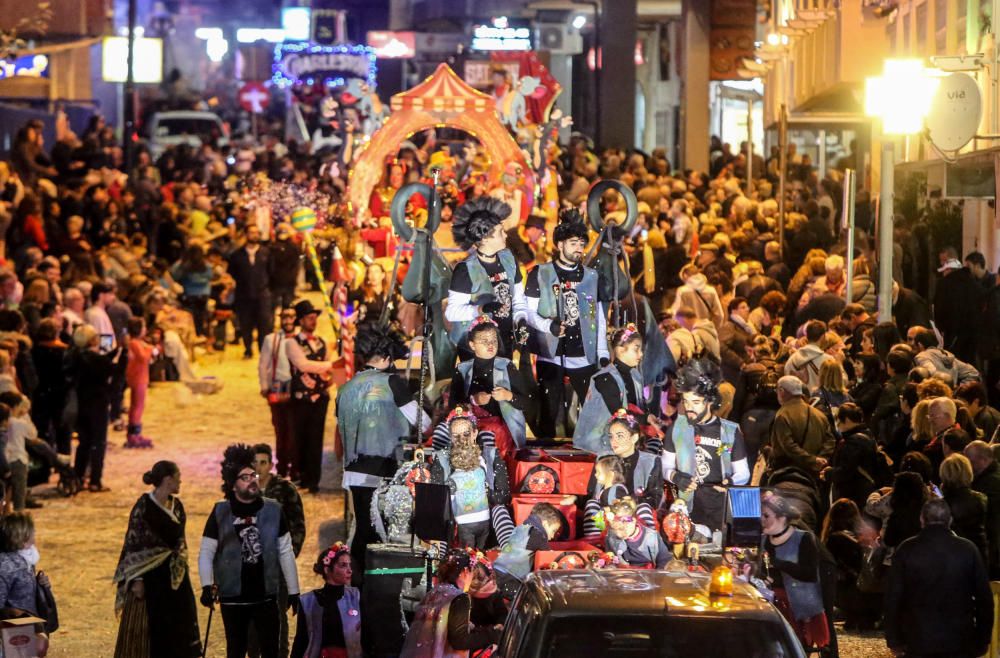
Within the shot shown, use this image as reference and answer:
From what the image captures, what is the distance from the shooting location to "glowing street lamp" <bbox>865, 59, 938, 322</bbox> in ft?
52.9

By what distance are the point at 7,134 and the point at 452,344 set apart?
2175 centimetres

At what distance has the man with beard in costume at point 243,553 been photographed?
35.4 feet

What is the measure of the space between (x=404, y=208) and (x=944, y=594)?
4971 mm

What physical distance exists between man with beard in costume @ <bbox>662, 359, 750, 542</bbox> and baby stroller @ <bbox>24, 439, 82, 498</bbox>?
24.2 ft

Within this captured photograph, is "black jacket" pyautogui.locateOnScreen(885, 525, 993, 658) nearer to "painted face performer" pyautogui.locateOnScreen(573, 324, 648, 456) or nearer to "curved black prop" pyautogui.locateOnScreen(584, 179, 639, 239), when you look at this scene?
"painted face performer" pyautogui.locateOnScreen(573, 324, 648, 456)

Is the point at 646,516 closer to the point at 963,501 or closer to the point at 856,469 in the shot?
the point at 963,501

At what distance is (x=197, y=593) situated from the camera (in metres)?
13.9

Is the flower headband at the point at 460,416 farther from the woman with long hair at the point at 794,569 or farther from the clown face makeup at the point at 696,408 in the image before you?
the woman with long hair at the point at 794,569

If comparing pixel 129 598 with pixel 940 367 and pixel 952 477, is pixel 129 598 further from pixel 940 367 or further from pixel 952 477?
pixel 940 367

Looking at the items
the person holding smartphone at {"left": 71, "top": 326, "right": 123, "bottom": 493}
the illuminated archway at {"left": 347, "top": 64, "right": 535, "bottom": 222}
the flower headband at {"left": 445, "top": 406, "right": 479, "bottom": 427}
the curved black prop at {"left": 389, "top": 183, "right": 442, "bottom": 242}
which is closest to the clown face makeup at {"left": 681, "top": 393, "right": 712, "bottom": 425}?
the flower headband at {"left": 445, "top": 406, "right": 479, "bottom": 427}

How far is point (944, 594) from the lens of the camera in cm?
1002

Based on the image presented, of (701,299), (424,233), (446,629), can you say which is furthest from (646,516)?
(701,299)

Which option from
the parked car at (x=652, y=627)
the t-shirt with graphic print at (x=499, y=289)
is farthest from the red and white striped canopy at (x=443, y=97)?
the parked car at (x=652, y=627)

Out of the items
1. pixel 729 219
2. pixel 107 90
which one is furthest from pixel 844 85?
pixel 107 90
